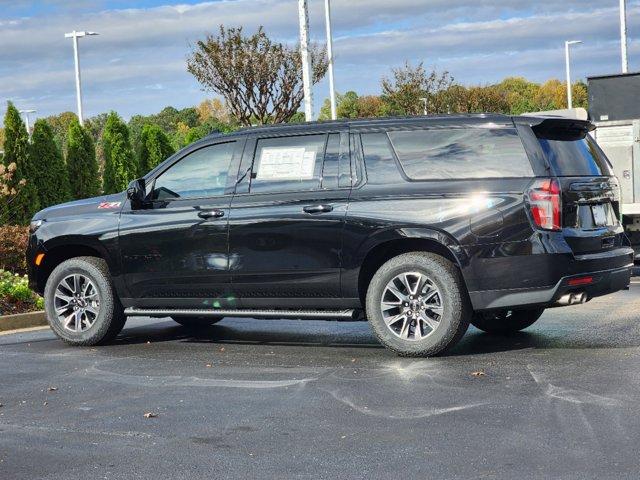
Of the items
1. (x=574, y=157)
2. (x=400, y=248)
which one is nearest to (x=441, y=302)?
(x=400, y=248)

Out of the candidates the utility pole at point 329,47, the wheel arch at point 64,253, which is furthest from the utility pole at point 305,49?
the wheel arch at point 64,253

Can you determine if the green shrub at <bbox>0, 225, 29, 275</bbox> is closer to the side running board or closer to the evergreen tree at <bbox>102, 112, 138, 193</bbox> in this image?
the side running board

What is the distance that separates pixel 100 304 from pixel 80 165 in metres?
17.0

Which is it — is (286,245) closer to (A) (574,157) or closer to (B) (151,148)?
(A) (574,157)

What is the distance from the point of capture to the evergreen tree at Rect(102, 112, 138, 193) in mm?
28734

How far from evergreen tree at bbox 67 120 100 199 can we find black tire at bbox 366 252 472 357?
1858 cm

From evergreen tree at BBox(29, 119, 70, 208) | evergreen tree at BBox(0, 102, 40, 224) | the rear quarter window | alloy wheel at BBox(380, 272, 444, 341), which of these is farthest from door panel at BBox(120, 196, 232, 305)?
evergreen tree at BBox(29, 119, 70, 208)

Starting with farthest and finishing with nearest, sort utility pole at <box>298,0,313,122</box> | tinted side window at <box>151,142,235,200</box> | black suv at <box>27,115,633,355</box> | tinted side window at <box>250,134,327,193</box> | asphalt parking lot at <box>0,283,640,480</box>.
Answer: utility pole at <box>298,0,313,122</box> < tinted side window at <box>151,142,235,200</box> < tinted side window at <box>250,134,327,193</box> < black suv at <box>27,115,633,355</box> < asphalt parking lot at <box>0,283,640,480</box>

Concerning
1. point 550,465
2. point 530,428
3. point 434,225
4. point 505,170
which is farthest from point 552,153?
point 550,465

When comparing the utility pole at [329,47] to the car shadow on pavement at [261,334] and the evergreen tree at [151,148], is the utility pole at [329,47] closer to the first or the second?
the evergreen tree at [151,148]

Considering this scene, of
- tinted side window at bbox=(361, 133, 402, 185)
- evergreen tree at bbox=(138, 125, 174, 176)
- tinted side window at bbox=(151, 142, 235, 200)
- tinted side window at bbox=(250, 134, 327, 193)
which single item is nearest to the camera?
tinted side window at bbox=(361, 133, 402, 185)

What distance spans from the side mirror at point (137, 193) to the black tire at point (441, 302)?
2.41 metres

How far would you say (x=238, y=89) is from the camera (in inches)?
1468

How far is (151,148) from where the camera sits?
31094 millimetres
